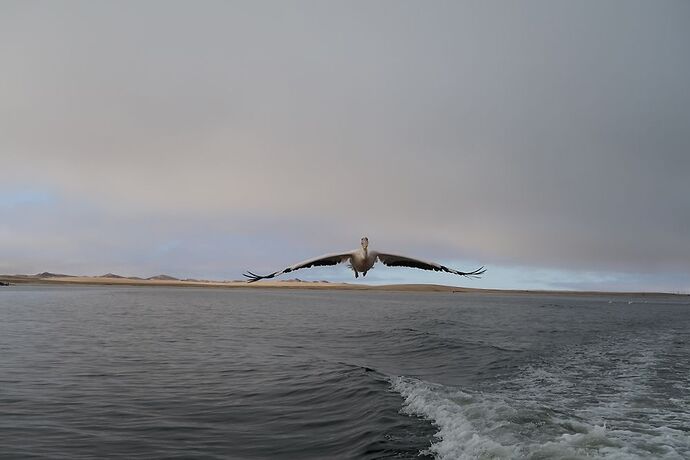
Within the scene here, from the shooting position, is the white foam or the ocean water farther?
the ocean water

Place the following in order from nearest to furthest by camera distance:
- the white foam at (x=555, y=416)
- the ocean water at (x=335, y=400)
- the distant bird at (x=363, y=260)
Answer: the white foam at (x=555, y=416), the ocean water at (x=335, y=400), the distant bird at (x=363, y=260)

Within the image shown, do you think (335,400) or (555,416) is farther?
(335,400)

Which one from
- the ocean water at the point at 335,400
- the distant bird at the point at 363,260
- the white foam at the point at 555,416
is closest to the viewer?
the white foam at the point at 555,416

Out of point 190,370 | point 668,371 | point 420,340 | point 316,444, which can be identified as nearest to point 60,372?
point 190,370

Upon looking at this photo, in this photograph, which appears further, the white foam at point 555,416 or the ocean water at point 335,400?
the ocean water at point 335,400

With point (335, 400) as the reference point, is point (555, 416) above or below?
above

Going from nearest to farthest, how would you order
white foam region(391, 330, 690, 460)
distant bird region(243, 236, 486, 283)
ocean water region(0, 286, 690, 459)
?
white foam region(391, 330, 690, 460) → ocean water region(0, 286, 690, 459) → distant bird region(243, 236, 486, 283)

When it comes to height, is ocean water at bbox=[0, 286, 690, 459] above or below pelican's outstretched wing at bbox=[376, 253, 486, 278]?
below

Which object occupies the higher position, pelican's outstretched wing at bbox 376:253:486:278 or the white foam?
pelican's outstretched wing at bbox 376:253:486:278

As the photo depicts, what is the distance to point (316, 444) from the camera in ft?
28.5

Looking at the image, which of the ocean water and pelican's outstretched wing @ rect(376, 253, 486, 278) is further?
pelican's outstretched wing @ rect(376, 253, 486, 278)

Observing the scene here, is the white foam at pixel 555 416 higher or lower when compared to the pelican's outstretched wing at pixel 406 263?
lower

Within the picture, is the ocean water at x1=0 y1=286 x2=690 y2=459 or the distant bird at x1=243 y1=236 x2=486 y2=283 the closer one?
the ocean water at x1=0 y1=286 x2=690 y2=459

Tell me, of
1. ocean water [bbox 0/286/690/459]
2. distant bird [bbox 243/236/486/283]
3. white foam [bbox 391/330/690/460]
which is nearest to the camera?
white foam [bbox 391/330/690/460]
